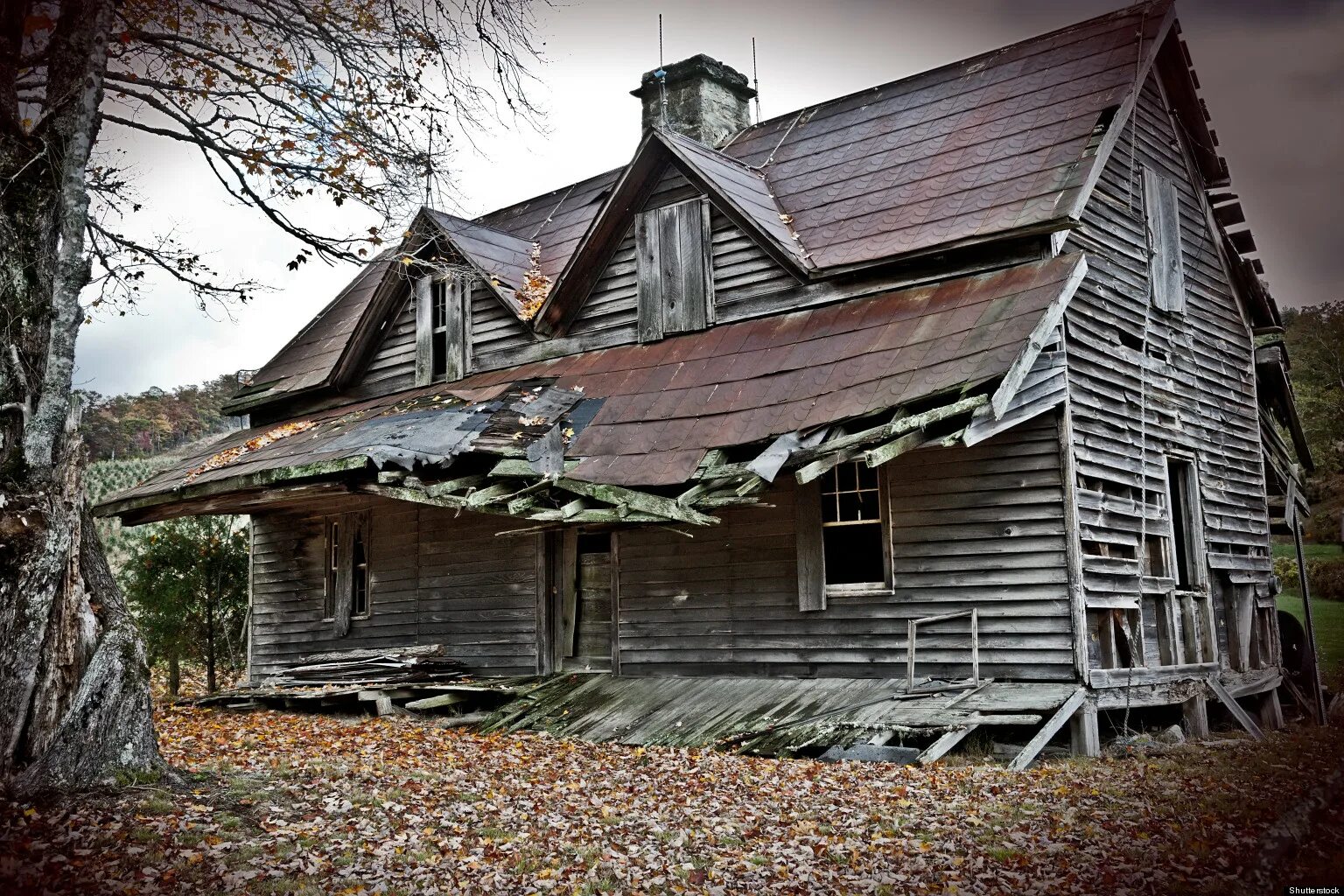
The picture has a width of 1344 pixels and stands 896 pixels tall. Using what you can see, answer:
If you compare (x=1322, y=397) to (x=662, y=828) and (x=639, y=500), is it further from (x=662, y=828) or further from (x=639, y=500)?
(x=662, y=828)

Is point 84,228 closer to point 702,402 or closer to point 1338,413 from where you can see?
point 702,402

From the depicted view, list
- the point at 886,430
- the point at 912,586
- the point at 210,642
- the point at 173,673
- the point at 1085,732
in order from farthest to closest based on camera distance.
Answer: the point at 210,642, the point at 173,673, the point at 912,586, the point at 1085,732, the point at 886,430

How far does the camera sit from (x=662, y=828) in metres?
7.82

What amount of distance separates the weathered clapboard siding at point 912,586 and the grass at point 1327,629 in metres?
10.0

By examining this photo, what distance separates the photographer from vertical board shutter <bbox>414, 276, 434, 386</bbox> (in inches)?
737

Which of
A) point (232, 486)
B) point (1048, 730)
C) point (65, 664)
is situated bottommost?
point (1048, 730)

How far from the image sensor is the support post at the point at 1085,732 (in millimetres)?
11184

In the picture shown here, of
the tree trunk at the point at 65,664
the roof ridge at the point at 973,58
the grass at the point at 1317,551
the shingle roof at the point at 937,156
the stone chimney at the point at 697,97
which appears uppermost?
the stone chimney at the point at 697,97

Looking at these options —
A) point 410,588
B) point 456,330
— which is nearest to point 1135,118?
point 456,330

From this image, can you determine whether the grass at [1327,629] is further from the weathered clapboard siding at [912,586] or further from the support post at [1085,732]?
the weathered clapboard siding at [912,586]

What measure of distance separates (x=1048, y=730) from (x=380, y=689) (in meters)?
8.77

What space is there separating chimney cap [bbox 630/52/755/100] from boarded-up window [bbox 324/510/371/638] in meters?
9.04

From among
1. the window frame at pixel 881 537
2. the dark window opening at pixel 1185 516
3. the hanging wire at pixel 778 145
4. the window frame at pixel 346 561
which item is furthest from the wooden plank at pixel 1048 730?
the window frame at pixel 346 561

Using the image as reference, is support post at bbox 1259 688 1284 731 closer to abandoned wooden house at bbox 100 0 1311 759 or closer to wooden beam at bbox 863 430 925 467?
abandoned wooden house at bbox 100 0 1311 759
